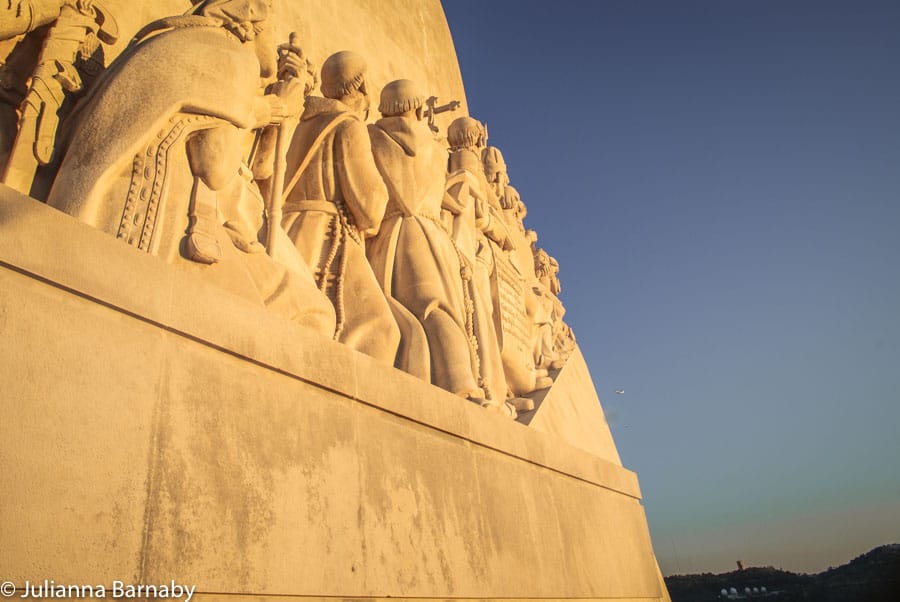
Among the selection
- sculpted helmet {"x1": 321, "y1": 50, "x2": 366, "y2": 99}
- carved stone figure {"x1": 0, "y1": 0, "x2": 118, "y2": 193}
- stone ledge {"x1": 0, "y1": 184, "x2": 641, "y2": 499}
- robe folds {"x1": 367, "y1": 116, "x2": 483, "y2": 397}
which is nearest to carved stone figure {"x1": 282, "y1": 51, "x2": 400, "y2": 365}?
sculpted helmet {"x1": 321, "y1": 50, "x2": 366, "y2": 99}

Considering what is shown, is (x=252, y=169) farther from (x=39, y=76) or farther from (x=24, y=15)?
(x=24, y=15)

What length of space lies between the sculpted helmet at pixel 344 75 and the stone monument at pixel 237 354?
1 centimetres

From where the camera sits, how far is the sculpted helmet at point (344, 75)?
14.6 feet

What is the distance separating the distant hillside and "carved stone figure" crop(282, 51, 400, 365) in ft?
31.6

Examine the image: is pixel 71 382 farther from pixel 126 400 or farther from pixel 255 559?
pixel 255 559

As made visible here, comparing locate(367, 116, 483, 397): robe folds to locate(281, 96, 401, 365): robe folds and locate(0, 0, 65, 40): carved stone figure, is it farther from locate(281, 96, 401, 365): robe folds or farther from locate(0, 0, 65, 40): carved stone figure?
locate(0, 0, 65, 40): carved stone figure

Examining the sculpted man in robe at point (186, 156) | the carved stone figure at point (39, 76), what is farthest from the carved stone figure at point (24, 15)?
the sculpted man in robe at point (186, 156)

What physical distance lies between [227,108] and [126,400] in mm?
1332

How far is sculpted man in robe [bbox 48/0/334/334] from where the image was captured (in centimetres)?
238

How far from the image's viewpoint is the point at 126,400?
1819 millimetres

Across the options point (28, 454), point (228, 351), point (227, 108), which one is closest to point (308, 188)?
point (227, 108)

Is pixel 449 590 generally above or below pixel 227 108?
below

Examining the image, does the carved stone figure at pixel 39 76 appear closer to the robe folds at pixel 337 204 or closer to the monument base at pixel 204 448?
the monument base at pixel 204 448

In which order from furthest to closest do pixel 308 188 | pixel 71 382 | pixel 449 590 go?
pixel 308 188 < pixel 449 590 < pixel 71 382
